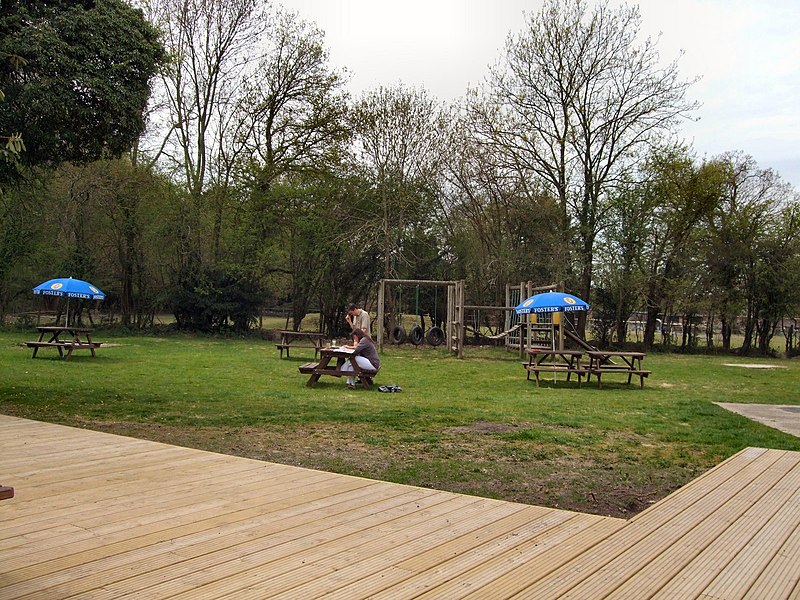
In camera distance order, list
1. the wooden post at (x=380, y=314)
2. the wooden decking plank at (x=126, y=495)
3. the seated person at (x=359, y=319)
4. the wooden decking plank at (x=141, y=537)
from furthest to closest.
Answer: the wooden post at (x=380, y=314) < the seated person at (x=359, y=319) < the wooden decking plank at (x=126, y=495) < the wooden decking plank at (x=141, y=537)

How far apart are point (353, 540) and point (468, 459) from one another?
279 cm

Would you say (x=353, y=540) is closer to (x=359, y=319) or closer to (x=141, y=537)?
(x=141, y=537)

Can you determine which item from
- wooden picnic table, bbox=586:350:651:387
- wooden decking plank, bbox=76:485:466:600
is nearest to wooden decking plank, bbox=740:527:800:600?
wooden decking plank, bbox=76:485:466:600

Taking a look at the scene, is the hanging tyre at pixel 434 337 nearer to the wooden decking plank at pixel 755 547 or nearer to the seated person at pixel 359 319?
the seated person at pixel 359 319

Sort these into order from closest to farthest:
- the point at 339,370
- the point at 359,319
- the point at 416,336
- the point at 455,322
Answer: the point at 339,370 < the point at 359,319 < the point at 455,322 < the point at 416,336

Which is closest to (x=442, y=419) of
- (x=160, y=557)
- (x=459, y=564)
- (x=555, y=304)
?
(x=459, y=564)

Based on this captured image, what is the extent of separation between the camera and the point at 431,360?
736 inches

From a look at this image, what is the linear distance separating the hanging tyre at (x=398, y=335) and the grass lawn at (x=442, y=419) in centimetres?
831

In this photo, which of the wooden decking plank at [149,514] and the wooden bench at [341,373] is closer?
the wooden decking plank at [149,514]

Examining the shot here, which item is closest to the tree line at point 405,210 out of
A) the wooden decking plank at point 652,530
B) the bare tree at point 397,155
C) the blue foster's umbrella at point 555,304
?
the bare tree at point 397,155

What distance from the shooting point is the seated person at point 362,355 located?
11.9 metres

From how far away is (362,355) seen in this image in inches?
477

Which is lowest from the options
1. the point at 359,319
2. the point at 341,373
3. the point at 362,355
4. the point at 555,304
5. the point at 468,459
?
the point at 468,459

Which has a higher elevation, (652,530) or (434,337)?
(434,337)
